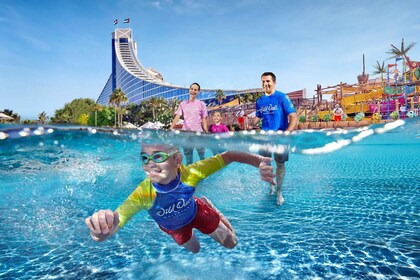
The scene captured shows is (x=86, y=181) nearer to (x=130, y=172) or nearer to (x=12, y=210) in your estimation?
(x=130, y=172)

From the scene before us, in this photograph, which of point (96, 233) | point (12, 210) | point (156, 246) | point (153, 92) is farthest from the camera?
point (153, 92)

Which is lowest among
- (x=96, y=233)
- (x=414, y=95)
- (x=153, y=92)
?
(x=96, y=233)

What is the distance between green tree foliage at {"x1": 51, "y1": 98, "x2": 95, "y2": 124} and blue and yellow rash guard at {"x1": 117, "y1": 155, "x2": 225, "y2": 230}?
245 feet

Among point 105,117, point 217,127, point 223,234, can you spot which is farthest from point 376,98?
point 105,117

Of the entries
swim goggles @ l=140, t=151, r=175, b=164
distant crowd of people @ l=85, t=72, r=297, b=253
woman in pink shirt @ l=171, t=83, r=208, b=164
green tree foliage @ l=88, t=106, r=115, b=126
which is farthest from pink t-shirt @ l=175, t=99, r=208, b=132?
green tree foliage @ l=88, t=106, r=115, b=126

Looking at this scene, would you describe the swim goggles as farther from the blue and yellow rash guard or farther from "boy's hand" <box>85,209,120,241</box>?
"boy's hand" <box>85,209,120,241</box>

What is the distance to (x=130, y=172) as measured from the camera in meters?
11.7

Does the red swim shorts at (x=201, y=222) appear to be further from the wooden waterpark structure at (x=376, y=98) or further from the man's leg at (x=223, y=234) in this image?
the wooden waterpark structure at (x=376, y=98)

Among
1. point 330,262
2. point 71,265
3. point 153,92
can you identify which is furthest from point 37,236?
point 153,92

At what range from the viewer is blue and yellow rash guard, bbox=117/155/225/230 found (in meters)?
3.09

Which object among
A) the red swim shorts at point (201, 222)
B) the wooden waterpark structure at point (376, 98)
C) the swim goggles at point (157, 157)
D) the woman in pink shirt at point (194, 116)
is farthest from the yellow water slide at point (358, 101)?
the swim goggles at point (157, 157)

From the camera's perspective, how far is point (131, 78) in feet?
417

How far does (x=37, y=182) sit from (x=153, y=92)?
105m

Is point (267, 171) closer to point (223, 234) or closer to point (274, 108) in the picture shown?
point (223, 234)
